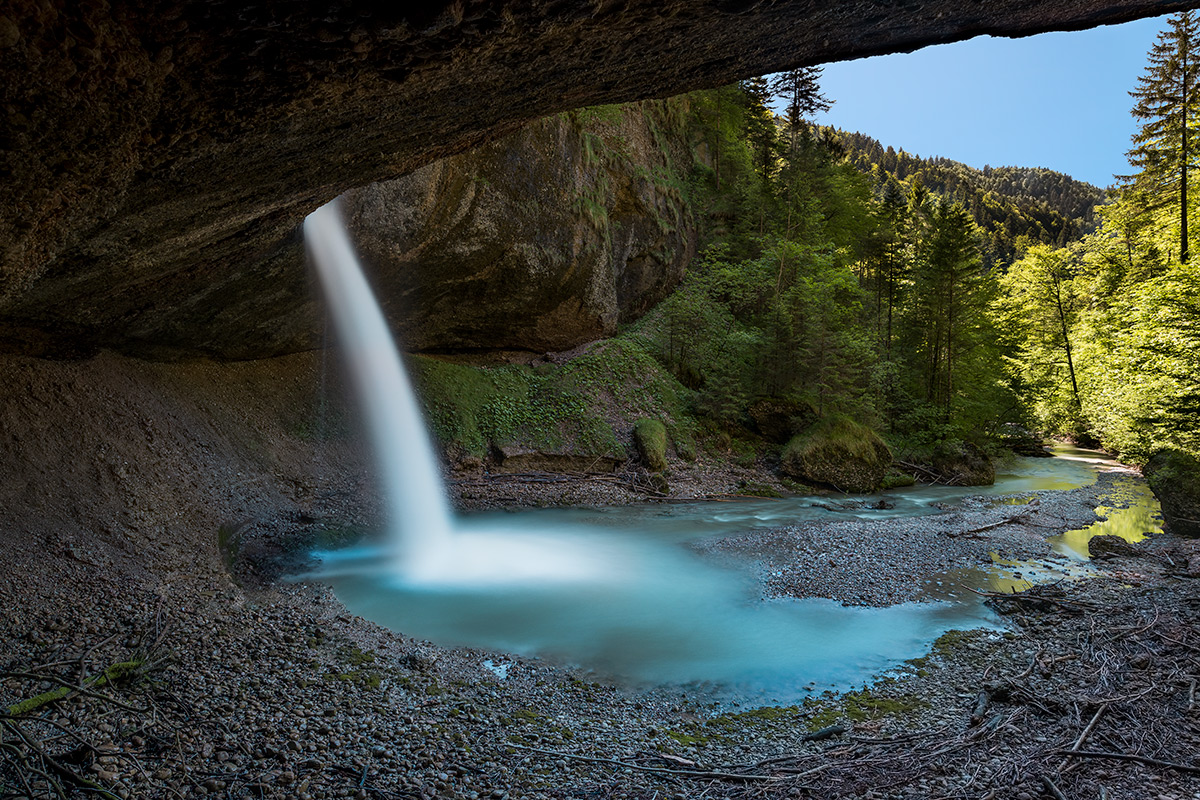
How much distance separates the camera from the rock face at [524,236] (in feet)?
41.5

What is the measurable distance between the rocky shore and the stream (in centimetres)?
42

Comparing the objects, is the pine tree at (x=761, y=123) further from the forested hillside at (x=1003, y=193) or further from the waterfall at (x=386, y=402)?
the forested hillside at (x=1003, y=193)

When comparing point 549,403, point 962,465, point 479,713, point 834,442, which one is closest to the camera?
point 479,713

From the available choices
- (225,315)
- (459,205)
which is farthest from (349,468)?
(459,205)

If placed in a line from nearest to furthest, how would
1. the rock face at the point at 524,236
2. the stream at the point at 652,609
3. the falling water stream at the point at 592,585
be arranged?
1. the stream at the point at 652,609
2. the falling water stream at the point at 592,585
3. the rock face at the point at 524,236

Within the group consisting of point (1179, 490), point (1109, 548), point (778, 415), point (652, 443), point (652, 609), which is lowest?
point (652, 609)

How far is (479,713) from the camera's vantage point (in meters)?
4.76

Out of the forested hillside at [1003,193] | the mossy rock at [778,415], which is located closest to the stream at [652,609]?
the mossy rock at [778,415]

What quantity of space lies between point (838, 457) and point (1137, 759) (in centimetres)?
1279

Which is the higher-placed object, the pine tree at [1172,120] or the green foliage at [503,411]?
the pine tree at [1172,120]

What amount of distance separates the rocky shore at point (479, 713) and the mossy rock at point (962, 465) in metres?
12.1

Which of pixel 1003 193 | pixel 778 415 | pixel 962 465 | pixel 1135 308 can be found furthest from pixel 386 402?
pixel 1003 193

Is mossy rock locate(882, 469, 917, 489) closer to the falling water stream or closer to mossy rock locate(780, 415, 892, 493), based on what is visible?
mossy rock locate(780, 415, 892, 493)

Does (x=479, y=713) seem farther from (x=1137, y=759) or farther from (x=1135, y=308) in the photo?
(x=1135, y=308)
